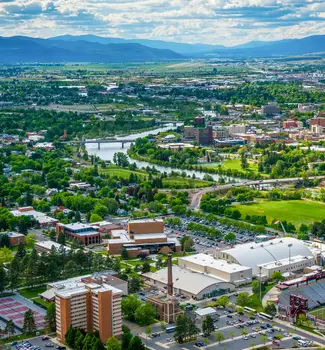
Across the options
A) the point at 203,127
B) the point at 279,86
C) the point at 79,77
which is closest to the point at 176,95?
the point at 279,86

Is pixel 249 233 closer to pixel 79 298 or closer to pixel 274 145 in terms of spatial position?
pixel 79 298

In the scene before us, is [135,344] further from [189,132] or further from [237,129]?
[237,129]

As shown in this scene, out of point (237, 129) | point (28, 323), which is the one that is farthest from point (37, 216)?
point (237, 129)

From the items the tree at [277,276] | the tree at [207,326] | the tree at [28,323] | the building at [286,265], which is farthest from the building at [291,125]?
the tree at [28,323]

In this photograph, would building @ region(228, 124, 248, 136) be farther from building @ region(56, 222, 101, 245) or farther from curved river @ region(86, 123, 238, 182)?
building @ region(56, 222, 101, 245)

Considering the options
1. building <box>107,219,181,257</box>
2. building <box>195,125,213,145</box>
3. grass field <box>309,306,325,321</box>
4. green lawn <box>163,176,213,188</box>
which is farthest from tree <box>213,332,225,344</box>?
building <box>195,125,213,145</box>

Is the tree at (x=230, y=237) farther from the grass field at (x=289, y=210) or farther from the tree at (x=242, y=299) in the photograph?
the tree at (x=242, y=299)
